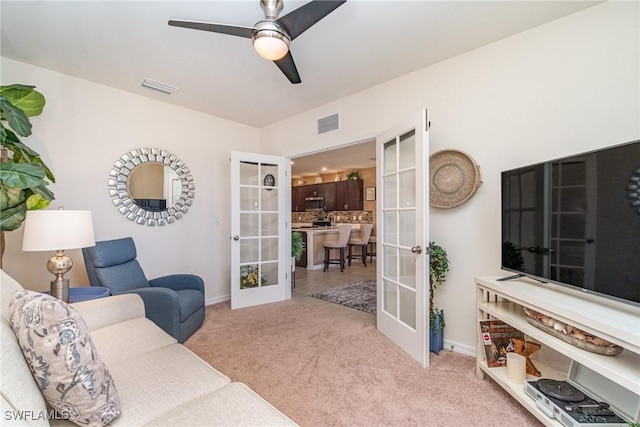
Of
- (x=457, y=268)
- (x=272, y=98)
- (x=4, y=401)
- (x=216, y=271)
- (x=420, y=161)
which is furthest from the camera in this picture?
(x=216, y=271)

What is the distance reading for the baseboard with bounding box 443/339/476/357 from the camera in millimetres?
2346

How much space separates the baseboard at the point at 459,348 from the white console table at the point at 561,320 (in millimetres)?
366

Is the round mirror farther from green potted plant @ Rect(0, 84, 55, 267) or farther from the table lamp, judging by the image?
the table lamp

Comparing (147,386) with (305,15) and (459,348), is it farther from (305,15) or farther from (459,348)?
(459,348)

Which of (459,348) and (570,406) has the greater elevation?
(570,406)

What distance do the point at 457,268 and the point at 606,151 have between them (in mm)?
1350

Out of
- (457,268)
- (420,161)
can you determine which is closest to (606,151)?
(420,161)

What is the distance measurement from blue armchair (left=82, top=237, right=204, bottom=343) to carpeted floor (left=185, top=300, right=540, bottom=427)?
0.82 ft

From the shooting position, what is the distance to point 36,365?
2.81 ft

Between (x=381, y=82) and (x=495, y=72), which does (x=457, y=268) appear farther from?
(x=381, y=82)

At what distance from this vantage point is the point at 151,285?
9.57ft

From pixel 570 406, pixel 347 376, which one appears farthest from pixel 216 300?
pixel 570 406

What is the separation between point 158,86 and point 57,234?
1.90 metres

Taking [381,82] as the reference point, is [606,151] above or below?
below
